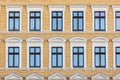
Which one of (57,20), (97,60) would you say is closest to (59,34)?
(57,20)

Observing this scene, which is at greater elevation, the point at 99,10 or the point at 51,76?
the point at 99,10

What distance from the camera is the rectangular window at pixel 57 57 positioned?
213 ft

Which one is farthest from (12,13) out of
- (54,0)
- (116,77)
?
(116,77)

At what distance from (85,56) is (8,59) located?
5.38 m

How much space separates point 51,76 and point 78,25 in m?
4.06

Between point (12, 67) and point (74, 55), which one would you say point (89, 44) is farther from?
point (12, 67)

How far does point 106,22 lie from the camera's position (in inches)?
2559

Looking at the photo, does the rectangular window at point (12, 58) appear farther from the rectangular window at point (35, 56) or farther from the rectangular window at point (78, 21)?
the rectangular window at point (78, 21)

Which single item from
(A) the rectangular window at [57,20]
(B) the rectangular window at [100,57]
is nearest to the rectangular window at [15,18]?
(A) the rectangular window at [57,20]

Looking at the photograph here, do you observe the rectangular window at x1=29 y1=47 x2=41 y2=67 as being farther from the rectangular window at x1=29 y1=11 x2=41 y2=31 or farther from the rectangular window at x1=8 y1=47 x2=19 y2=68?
the rectangular window at x1=29 y1=11 x2=41 y2=31

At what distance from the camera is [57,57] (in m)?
64.8

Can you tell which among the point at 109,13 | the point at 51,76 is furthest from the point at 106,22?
the point at 51,76

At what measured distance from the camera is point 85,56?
6469 cm

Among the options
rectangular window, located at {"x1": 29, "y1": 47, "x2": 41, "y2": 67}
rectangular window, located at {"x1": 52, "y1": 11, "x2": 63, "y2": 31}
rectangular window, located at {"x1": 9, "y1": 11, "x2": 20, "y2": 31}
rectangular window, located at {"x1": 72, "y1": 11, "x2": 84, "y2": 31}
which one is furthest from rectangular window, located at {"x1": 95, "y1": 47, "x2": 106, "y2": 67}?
rectangular window, located at {"x1": 9, "y1": 11, "x2": 20, "y2": 31}
